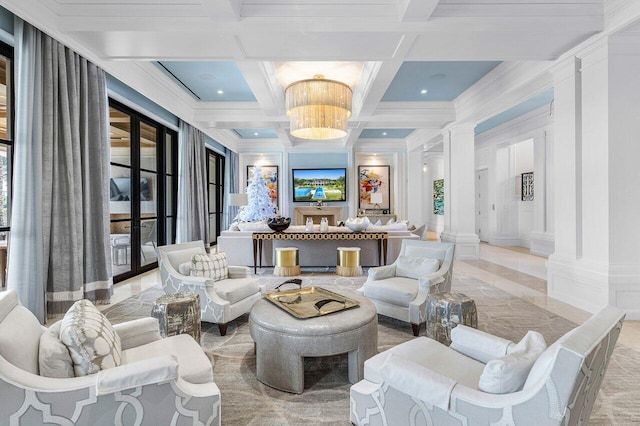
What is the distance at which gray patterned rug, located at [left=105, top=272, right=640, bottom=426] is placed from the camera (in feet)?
6.35

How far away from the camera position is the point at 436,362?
69.1 inches

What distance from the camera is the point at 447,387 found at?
4.28 feet

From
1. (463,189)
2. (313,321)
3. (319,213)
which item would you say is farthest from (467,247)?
(313,321)

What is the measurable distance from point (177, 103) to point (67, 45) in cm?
256

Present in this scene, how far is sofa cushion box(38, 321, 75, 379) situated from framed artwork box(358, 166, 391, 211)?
33.3ft

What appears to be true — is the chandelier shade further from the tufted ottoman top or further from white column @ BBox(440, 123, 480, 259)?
white column @ BBox(440, 123, 480, 259)

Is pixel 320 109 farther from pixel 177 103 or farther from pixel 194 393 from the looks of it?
pixel 194 393

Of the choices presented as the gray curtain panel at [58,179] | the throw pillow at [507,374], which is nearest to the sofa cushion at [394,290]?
the throw pillow at [507,374]

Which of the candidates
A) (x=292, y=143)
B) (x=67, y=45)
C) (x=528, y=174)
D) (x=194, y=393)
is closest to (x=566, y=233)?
(x=194, y=393)

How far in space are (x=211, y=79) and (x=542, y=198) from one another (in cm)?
809

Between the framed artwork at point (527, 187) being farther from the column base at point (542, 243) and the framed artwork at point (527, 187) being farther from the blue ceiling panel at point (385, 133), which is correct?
the blue ceiling panel at point (385, 133)

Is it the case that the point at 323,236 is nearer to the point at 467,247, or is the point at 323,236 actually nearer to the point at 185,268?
the point at 185,268

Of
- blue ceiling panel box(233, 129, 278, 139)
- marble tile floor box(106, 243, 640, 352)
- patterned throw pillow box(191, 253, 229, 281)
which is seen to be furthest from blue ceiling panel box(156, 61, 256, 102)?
marble tile floor box(106, 243, 640, 352)

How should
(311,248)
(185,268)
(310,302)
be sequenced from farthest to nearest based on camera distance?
(311,248) < (185,268) < (310,302)
